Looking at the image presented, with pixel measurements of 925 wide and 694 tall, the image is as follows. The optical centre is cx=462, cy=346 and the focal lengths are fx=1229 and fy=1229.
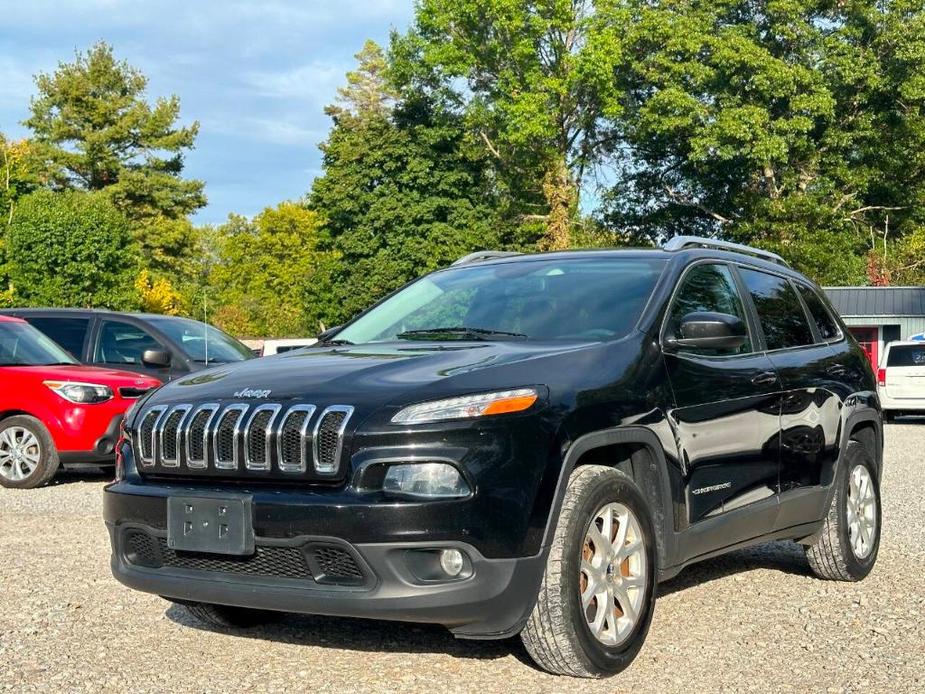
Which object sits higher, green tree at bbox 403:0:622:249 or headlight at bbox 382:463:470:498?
green tree at bbox 403:0:622:249

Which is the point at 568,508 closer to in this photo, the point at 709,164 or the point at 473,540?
the point at 473,540

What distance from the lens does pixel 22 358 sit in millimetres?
11945

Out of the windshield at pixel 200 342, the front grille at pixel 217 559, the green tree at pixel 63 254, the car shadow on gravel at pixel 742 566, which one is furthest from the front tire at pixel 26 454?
the green tree at pixel 63 254

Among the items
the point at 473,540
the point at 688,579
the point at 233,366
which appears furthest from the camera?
the point at 688,579

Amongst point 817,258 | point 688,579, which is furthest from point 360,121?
point 688,579

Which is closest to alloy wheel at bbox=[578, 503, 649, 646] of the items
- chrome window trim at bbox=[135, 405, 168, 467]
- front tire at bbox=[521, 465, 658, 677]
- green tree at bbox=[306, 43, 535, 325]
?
front tire at bbox=[521, 465, 658, 677]

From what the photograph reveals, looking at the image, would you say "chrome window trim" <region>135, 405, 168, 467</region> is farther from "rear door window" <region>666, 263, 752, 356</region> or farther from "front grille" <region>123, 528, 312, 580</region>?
"rear door window" <region>666, 263, 752, 356</region>

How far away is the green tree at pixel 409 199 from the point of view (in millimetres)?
49875

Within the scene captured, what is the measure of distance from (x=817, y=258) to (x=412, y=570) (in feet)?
136

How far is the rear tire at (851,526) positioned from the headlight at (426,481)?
3119 millimetres

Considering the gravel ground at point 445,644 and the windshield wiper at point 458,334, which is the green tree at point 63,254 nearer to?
the gravel ground at point 445,644

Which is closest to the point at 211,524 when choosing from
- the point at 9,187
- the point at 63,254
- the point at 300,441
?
the point at 300,441

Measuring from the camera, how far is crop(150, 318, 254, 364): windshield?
12.9m

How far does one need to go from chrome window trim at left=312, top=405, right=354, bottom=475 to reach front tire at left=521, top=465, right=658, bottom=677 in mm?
832
